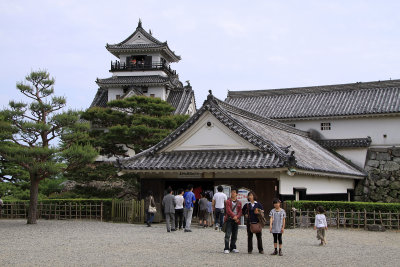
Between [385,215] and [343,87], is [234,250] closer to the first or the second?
[385,215]

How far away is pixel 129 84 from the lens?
5069 cm

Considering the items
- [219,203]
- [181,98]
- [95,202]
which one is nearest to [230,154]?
[219,203]

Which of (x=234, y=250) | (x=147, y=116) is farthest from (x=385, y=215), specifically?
(x=147, y=116)

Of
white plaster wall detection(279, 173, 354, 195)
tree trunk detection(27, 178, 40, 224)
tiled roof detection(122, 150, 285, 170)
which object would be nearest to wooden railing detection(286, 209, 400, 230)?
white plaster wall detection(279, 173, 354, 195)

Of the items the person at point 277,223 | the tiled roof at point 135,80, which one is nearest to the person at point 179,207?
the person at point 277,223

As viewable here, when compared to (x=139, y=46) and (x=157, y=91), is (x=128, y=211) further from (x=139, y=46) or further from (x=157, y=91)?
(x=139, y=46)

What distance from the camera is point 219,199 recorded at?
17.4m

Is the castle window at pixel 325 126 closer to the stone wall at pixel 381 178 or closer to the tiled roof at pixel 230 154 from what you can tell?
the stone wall at pixel 381 178

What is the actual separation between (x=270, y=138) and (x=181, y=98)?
27013mm

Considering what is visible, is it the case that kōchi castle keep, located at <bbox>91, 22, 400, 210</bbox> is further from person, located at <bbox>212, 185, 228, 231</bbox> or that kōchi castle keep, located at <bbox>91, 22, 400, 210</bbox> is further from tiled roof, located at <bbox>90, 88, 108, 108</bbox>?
person, located at <bbox>212, 185, 228, 231</bbox>

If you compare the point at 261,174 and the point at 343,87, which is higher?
the point at 343,87

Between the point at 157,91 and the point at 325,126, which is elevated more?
the point at 157,91

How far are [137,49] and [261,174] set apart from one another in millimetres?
34654

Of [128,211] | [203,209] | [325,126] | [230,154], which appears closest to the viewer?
[203,209]
